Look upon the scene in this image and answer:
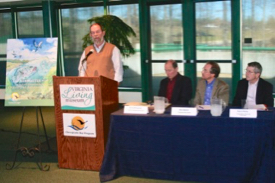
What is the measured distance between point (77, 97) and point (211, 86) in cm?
135

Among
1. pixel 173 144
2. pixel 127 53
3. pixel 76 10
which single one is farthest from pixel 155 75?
pixel 173 144

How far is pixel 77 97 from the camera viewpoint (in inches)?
153

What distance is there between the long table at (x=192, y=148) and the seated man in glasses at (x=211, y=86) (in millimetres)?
472

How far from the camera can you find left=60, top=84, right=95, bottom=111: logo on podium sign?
151 inches

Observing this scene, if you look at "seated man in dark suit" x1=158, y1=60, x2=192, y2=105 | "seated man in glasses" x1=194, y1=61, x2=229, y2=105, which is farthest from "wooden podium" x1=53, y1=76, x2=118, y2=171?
"seated man in glasses" x1=194, y1=61, x2=229, y2=105

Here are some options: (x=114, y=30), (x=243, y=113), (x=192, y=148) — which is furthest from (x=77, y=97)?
(x=114, y=30)

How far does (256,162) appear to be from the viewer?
127 inches

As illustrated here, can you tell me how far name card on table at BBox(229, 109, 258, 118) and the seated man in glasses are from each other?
739 mm

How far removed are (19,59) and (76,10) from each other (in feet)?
13.9

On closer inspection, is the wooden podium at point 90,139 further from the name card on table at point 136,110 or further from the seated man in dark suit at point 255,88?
the seated man in dark suit at point 255,88

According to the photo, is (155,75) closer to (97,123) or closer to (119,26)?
(119,26)

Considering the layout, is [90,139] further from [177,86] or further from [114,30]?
[114,30]

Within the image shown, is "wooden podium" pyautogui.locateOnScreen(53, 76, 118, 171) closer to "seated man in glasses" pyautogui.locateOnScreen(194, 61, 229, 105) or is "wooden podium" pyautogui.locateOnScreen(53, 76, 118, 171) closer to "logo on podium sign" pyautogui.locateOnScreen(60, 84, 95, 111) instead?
"logo on podium sign" pyautogui.locateOnScreen(60, 84, 95, 111)

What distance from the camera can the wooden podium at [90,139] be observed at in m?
3.82
